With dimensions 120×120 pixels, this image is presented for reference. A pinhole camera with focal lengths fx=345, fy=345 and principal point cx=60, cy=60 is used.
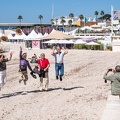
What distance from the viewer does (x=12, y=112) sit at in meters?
9.19

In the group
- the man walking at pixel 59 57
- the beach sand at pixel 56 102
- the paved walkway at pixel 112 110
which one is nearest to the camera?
the paved walkway at pixel 112 110

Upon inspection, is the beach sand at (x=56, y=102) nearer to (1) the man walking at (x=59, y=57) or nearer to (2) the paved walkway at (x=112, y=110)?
Answer: (2) the paved walkway at (x=112, y=110)

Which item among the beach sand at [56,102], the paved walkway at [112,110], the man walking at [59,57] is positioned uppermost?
the man walking at [59,57]

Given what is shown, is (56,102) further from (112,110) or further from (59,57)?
(112,110)

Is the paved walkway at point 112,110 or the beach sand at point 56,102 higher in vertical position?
the paved walkway at point 112,110

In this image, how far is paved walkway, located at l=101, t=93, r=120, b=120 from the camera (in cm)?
769

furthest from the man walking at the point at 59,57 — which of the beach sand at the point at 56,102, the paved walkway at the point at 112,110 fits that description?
the paved walkway at the point at 112,110

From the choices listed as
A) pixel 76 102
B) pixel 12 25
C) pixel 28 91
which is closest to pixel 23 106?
pixel 76 102

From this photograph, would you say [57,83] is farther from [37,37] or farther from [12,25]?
[12,25]

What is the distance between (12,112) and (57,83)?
15.7 feet

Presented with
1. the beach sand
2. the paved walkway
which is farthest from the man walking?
the paved walkway

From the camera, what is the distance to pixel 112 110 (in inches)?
326

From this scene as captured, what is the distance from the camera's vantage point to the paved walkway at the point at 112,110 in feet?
25.2

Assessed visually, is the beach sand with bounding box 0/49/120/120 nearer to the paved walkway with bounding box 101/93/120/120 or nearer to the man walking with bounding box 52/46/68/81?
the paved walkway with bounding box 101/93/120/120
